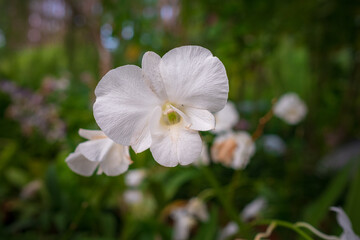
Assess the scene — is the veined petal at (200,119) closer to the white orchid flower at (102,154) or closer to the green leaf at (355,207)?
the white orchid flower at (102,154)

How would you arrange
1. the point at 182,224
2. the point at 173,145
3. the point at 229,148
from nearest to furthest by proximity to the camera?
1. the point at 173,145
2. the point at 229,148
3. the point at 182,224

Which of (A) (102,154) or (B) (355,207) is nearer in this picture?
(A) (102,154)

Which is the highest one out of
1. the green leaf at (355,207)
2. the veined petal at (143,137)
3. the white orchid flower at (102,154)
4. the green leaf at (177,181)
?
the veined petal at (143,137)

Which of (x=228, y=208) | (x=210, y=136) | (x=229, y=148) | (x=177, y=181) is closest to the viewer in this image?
(x=228, y=208)

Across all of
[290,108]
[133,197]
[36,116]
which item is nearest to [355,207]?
[290,108]

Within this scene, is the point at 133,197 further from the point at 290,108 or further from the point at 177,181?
the point at 290,108

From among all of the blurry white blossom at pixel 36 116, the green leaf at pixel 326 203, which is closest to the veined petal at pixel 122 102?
the green leaf at pixel 326 203

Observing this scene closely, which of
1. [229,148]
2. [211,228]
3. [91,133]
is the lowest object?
[211,228]
